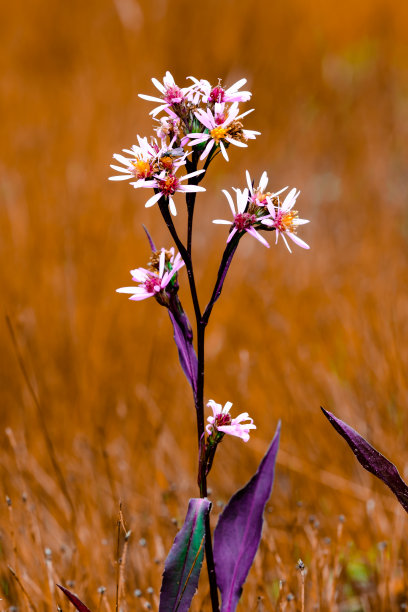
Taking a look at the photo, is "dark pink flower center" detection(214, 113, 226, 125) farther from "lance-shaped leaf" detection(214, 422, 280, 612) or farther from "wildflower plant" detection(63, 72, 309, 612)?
"lance-shaped leaf" detection(214, 422, 280, 612)

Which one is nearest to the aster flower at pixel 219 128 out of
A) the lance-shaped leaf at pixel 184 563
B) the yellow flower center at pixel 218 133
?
the yellow flower center at pixel 218 133

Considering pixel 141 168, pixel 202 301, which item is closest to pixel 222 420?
pixel 141 168

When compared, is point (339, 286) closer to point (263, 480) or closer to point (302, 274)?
point (302, 274)

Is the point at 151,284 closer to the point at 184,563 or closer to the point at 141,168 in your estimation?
the point at 141,168

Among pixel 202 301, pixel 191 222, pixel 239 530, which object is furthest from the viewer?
pixel 202 301

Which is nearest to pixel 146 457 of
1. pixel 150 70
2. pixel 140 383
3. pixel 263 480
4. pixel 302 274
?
pixel 140 383

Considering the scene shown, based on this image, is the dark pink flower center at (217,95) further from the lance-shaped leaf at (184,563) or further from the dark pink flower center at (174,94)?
the lance-shaped leaf at (184,563)
